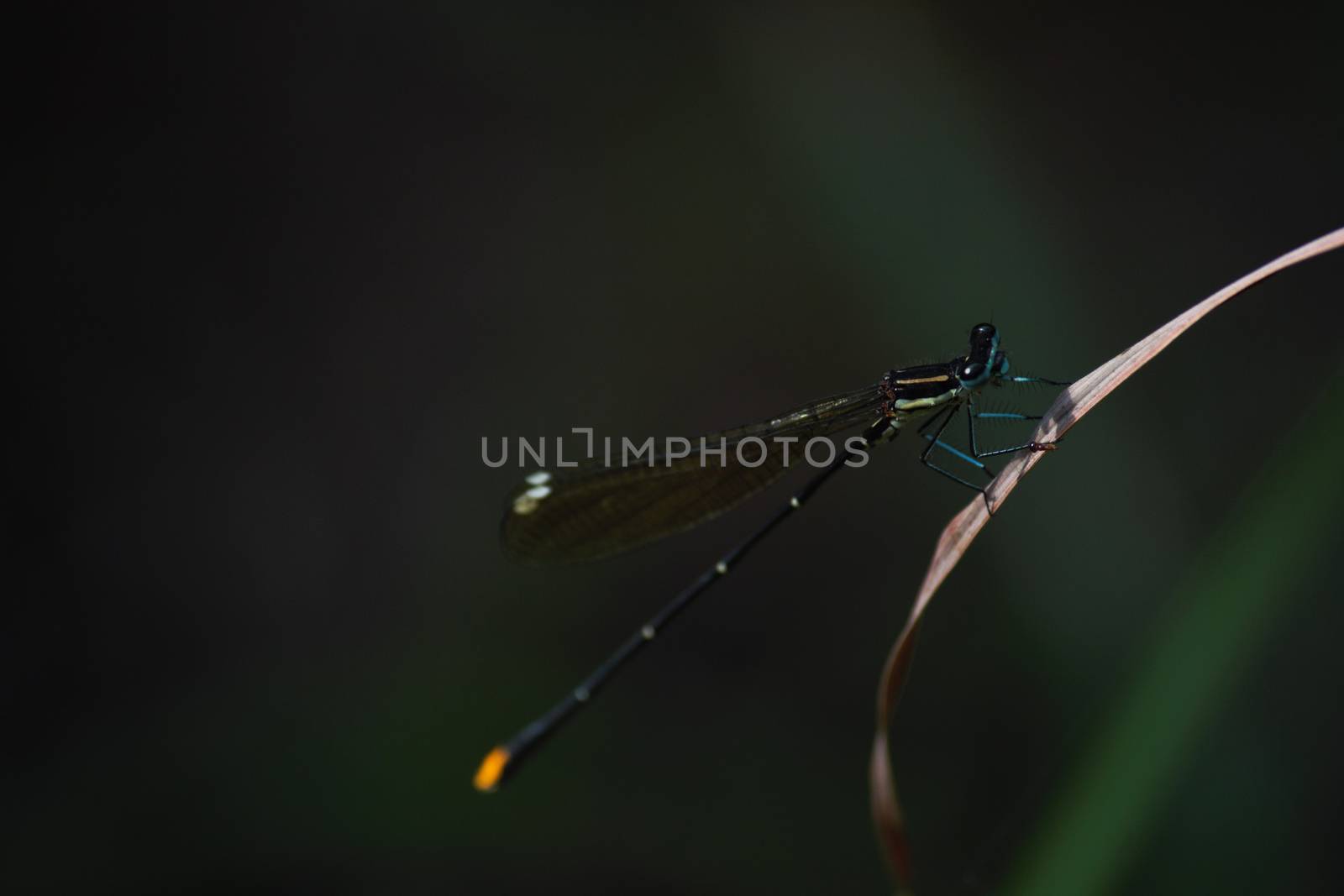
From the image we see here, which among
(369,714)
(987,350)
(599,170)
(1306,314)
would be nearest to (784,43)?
(599,170)

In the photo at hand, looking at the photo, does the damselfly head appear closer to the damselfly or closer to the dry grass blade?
the damselfly

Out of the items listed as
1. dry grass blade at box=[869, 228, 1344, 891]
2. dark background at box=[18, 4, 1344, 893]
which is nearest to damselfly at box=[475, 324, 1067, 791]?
dark background at box=[18, 4, 1344, 893]

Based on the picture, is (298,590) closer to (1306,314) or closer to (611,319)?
(611,319)

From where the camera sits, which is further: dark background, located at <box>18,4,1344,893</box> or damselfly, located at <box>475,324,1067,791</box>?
dark background, located at <box>18,4,1344,893</box>

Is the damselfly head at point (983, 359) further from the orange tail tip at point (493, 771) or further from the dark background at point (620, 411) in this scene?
the orange tail tip at point (493, 771)

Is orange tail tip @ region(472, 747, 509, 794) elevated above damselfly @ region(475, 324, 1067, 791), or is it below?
below

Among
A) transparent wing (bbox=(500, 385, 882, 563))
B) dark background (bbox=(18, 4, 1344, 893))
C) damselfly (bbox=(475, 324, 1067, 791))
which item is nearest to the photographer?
damselfly (bbox=(475, 324, 1067, 791))
